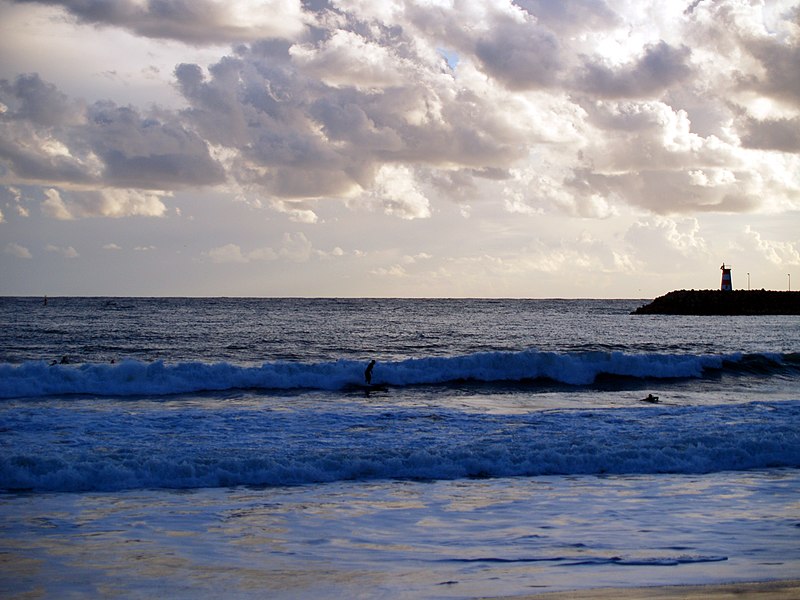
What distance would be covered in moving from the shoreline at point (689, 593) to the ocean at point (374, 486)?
24cm

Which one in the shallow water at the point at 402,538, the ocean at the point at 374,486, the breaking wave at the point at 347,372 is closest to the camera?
the shallow water at the point at 402,538

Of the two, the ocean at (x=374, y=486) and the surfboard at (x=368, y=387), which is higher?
the ocean at (x=374, y=486)

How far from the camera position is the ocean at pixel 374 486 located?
7.55 metres

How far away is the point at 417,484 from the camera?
1202 centimetres

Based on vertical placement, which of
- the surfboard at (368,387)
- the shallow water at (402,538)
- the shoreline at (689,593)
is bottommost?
the surfboard at (368,387)

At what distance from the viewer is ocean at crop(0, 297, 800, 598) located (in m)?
7.55

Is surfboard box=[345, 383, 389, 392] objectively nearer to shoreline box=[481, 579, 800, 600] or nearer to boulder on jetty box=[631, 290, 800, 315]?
shoreline box=[481, 579, 800, 600]

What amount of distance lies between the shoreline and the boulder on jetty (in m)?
92.7

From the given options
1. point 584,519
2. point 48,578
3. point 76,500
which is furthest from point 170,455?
point 584,519

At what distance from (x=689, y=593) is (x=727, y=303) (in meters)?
95.0

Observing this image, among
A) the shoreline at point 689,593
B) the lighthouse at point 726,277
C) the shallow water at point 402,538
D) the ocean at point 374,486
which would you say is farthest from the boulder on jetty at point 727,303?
the shoreline at point 689,593

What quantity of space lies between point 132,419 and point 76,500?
6.36 metres

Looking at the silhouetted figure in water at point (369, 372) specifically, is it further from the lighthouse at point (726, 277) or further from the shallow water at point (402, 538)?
the lighthouse at point (726, 277)

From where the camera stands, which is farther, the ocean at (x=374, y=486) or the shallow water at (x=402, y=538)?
the ocean at (x=374, y=486)
